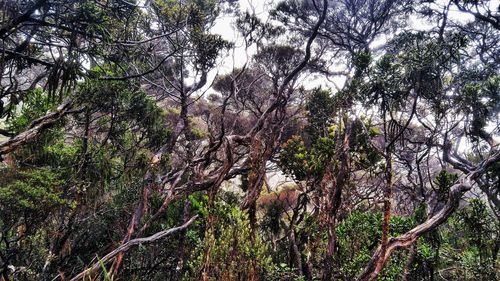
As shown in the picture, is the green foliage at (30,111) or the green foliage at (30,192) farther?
the green foliage at (30,111)

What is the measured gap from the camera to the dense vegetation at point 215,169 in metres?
3.55

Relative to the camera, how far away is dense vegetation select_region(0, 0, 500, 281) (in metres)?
3.55

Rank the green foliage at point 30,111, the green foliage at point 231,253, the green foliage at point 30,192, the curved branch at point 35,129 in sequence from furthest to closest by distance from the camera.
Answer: the green foliage at point 30,111, the green foliage at point 30,192, the curved branch at point 35,129, the green foliage at point 231,253

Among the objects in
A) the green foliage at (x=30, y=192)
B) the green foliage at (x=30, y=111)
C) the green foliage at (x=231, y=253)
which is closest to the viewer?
the green foliage at (x=231, y=253)

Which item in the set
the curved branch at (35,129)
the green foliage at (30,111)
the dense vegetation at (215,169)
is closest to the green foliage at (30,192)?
the dense vegetation at (215,169)

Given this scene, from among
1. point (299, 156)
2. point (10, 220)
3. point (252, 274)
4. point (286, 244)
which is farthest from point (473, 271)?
point (10, 220)

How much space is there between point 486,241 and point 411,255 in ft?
6.29

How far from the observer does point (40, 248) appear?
6098 millimetres

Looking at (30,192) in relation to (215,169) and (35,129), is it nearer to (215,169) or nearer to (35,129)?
(35,129)

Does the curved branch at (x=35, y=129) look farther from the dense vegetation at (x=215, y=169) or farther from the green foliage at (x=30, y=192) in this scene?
the green foliage at (x=30, y=192)

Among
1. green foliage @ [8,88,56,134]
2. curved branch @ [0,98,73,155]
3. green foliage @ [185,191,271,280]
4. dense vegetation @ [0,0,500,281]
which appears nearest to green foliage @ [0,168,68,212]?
dense vegetation @ [0,0,500,281]

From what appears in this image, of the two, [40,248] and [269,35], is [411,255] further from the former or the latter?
[269,35]

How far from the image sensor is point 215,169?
7215 millimetres

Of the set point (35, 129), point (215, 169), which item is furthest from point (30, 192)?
point (215, 169)
